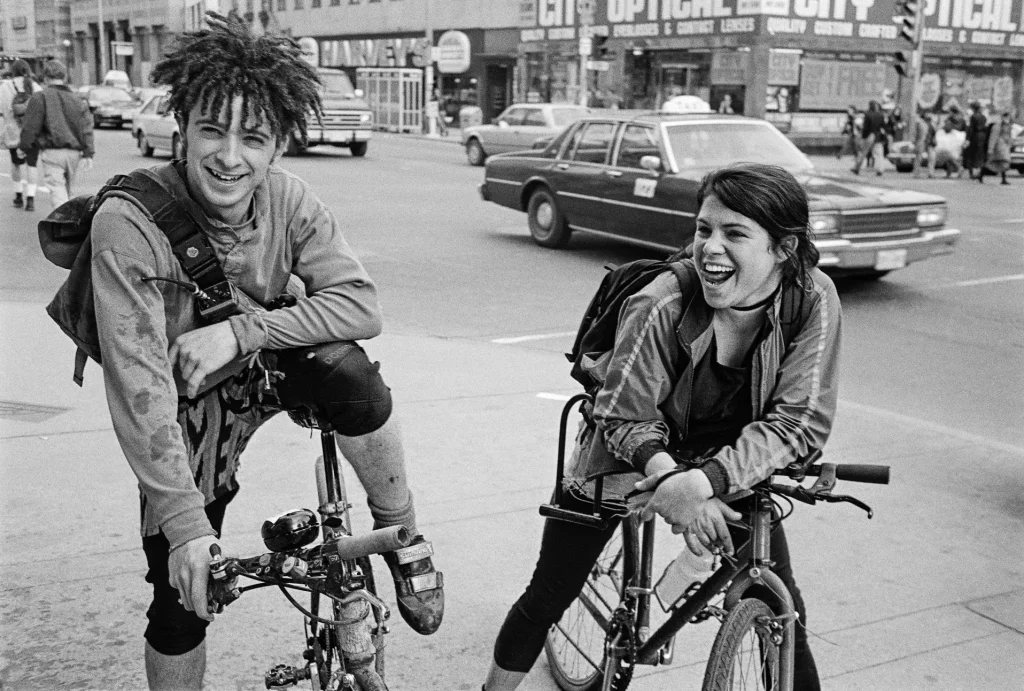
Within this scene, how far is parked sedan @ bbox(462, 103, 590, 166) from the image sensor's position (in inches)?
955

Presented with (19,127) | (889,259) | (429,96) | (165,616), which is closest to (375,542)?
(165,616)

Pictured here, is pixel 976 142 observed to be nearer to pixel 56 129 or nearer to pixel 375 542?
pixel 56 129

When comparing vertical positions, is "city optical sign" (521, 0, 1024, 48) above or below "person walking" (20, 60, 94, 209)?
above

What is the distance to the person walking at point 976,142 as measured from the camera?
23.4m

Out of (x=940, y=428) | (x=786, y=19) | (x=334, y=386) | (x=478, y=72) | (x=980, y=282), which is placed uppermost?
(x=786, y=19)

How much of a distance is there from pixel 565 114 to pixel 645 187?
547 inches

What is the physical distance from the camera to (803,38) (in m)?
34.4

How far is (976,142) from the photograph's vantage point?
23750mm

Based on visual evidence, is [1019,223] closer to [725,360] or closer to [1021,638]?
[1021,638]

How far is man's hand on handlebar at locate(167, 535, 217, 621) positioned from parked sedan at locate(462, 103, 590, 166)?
2194 cm

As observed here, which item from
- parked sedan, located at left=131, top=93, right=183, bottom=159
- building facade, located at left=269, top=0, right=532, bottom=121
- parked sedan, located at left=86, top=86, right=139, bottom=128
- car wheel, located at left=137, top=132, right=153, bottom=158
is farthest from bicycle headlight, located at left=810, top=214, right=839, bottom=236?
building facade, located at left=269, top=0, right=532, bottom=121

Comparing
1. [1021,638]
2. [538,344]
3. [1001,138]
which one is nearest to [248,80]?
[1021,638]

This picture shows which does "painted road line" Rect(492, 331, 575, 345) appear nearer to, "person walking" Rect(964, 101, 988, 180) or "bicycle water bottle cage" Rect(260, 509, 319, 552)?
"bicycle water bottle cage" Rect(260, 509, 319, 552)

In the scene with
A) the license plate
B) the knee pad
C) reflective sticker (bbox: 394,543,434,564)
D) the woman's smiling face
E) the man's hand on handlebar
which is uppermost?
the woman's smiling face
